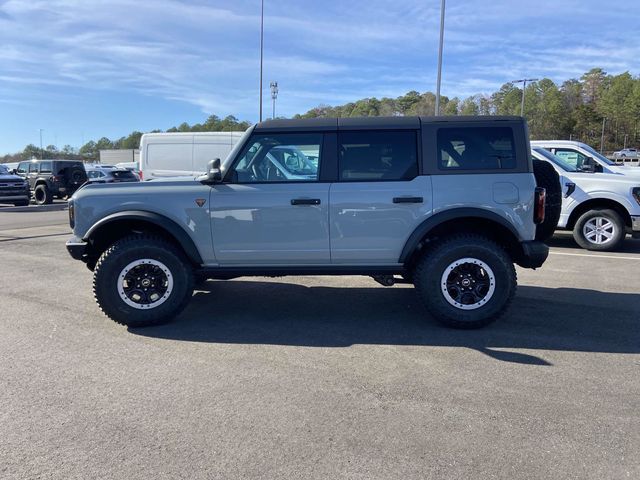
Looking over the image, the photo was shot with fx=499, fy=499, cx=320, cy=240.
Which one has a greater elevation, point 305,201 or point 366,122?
point 366,122

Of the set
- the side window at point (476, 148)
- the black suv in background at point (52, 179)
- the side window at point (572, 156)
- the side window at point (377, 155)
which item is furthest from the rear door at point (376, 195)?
the black suv in background at point (52, 179)

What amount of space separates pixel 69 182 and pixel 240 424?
71.4ft

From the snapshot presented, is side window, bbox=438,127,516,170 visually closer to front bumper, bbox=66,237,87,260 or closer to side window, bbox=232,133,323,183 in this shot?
side window, bbox=232,133,323,183

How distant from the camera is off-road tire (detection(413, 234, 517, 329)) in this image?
4688 millimetres

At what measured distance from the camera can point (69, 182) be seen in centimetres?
2178

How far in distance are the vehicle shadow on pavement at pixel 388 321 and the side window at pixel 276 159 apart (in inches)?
57.5

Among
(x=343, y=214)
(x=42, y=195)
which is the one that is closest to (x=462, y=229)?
(x=343, y=214)

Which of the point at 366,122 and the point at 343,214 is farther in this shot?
the point at 366,122

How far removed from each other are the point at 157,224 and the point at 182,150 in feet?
44.8

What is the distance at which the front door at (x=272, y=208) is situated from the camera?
4.70m

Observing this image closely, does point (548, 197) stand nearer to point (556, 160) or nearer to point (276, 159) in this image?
point (276, 159)

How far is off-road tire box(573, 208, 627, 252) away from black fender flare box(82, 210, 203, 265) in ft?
24.0

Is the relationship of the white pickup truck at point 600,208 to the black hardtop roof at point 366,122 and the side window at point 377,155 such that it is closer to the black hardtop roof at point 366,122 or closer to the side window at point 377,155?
the black hardtop roof at point 366,122

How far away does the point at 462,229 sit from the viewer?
4945mm
